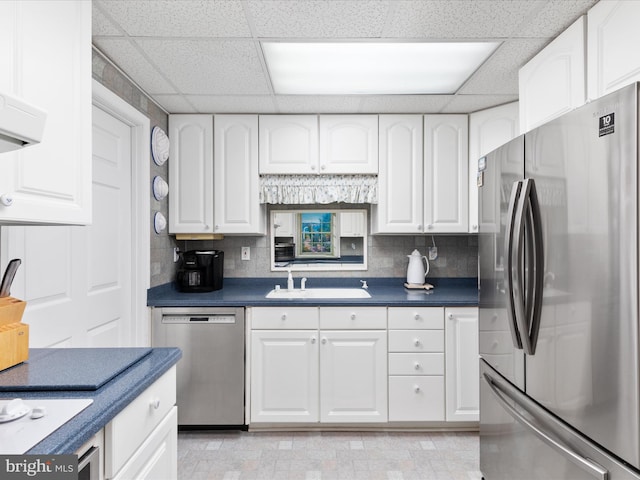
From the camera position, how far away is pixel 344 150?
2.83m

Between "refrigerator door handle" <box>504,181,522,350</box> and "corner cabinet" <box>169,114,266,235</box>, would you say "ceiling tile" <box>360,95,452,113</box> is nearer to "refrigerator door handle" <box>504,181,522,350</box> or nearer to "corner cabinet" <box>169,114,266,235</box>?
"corner cabinet" <box>169,114,266,235</box>

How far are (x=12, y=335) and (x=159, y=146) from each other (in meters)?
1.73

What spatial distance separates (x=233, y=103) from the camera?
2.62 meters

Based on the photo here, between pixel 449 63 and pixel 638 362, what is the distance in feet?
5.64

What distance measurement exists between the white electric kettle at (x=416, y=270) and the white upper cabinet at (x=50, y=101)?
229cm

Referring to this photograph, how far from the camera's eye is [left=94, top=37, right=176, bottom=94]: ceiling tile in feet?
6.11

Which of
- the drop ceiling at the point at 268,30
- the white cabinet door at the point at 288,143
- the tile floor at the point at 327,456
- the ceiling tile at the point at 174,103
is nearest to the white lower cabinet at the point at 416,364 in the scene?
the tile floor at the point at 327,456

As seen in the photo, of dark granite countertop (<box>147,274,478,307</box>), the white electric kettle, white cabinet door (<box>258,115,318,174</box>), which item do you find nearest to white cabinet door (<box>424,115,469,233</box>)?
the white electric kettle

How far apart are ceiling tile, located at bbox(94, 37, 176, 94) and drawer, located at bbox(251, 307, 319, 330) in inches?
60.0

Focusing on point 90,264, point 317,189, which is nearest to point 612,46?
point 317,189

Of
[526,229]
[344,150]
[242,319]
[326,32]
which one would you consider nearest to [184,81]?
[326,32]

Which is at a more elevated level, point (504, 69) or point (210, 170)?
point (504, 69)

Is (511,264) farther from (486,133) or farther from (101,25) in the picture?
(101,25)

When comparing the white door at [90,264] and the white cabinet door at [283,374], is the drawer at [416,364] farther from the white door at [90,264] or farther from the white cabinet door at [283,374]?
the white door at [90,264]
